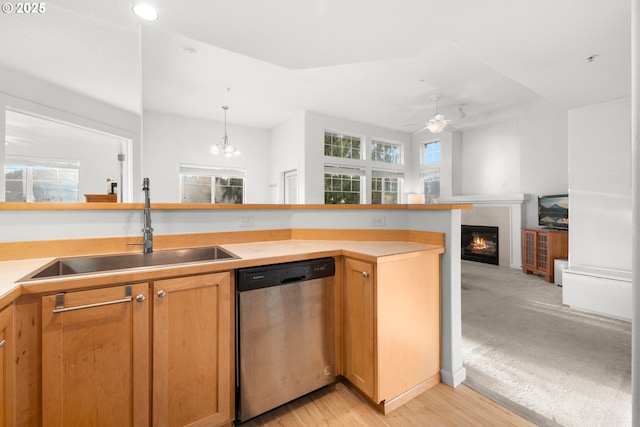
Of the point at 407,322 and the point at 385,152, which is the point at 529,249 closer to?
the point at 385,152

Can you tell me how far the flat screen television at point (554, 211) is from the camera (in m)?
4.82

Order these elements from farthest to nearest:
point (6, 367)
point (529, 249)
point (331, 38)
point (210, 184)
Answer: point (210, 184)
point (529, 249)
point (331, 38)
point (6, 367)

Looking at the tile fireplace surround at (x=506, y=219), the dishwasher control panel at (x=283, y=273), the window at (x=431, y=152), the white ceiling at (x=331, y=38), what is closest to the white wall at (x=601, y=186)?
the white ceiling at (x=331, y=38)

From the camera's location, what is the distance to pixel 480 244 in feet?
20.3

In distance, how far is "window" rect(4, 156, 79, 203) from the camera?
8.63 feet

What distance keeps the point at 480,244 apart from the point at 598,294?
10.5ft

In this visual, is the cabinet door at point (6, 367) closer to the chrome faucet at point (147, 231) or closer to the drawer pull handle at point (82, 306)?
the drawer pull handle at point (82, 306)

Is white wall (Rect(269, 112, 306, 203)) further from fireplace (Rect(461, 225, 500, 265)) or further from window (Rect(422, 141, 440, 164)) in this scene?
fireplace (Rect(461, 225, 500, 265))

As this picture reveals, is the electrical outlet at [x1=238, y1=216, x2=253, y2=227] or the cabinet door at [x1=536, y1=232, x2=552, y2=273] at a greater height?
the electrical outlet at [x1=238, y1=216, x2=253, y2=227]

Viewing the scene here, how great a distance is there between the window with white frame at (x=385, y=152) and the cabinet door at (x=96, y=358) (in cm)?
655

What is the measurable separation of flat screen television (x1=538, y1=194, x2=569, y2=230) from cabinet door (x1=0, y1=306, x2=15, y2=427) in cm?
660

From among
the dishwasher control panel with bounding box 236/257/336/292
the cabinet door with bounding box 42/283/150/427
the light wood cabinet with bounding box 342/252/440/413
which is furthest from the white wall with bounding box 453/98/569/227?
the cabinet door with bounding box 42/283/150/427

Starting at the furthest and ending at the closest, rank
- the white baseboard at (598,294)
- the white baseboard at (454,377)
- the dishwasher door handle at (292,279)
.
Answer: the white baseboard at (598,294) < the white baseboard at (454,377) < the dishwasher door handle at (292,279)

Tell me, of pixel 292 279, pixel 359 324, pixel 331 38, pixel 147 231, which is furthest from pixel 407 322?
pixel 331 38
